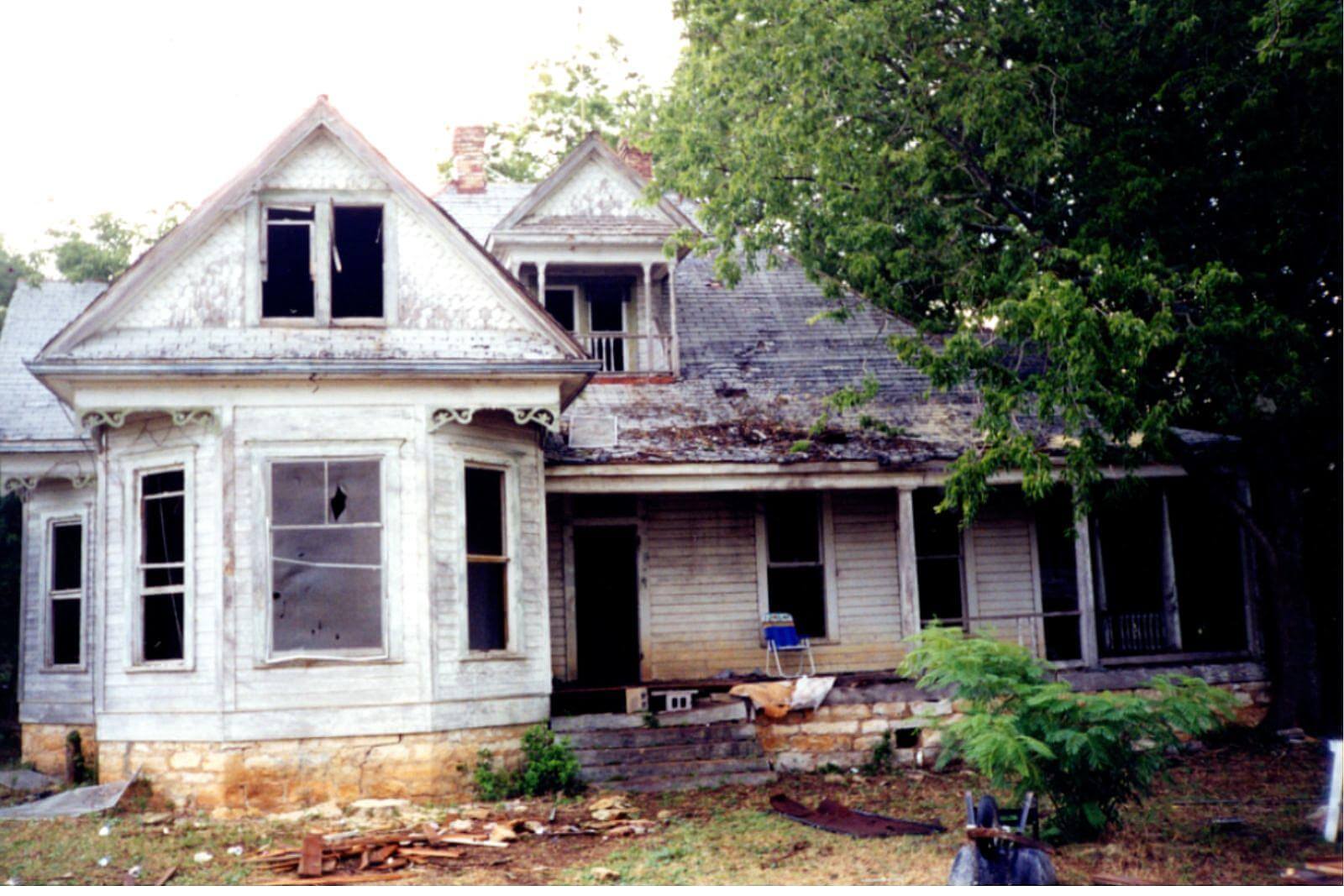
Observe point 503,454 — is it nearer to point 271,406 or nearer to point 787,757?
point 271,406

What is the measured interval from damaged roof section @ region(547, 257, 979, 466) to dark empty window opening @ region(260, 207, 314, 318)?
3304 mm

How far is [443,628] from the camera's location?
1282 cm

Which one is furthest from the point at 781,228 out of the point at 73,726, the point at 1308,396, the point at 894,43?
the point at 73,726

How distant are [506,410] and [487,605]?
6.80 ft

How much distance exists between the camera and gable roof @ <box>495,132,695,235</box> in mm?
17125

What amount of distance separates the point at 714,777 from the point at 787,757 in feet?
4.50

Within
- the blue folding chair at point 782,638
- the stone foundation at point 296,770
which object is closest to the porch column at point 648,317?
the blue folding chair at point 782,638

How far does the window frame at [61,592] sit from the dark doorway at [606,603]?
6015 millimetres

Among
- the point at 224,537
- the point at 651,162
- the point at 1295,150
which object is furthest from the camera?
the point at 651,162

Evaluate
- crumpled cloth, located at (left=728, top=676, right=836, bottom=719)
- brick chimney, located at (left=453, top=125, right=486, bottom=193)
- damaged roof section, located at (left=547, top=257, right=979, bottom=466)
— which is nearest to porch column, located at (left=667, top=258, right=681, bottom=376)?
damaged roof section, located at (left=547, top=257, right=979, bottom=466)

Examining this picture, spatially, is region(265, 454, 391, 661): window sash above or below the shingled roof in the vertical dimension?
below

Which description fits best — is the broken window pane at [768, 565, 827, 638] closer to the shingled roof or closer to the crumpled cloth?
the crumpled cloth

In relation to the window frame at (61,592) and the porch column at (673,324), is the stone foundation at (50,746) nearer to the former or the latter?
the window frame at (61,592)

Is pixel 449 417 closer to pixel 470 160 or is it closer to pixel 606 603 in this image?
pixel 606 603
